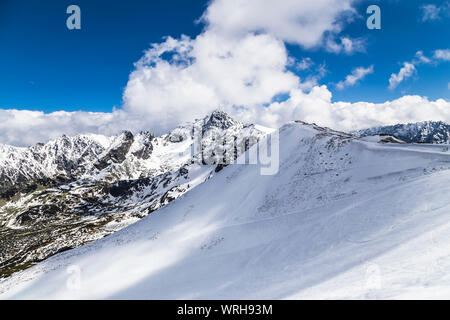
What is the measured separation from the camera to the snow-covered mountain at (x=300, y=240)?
14609 mm

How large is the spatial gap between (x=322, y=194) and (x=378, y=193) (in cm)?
719

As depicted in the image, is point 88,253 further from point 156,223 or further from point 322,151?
point 322,151

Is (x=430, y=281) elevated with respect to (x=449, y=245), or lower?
lower

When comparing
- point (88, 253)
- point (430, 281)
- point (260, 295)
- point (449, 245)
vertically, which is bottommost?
point (88, 253)

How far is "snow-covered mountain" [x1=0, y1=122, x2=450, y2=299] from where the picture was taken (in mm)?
14609

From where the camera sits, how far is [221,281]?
2128cm

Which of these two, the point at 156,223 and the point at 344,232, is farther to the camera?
the point at 156,223

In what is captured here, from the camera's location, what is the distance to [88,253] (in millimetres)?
42469

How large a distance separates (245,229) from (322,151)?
2442 cm

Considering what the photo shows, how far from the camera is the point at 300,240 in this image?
23656mm
